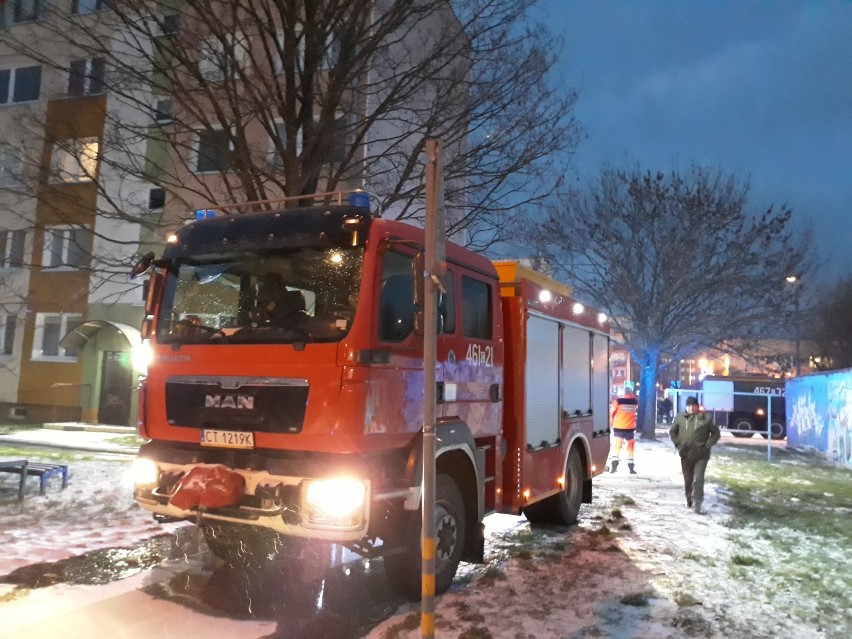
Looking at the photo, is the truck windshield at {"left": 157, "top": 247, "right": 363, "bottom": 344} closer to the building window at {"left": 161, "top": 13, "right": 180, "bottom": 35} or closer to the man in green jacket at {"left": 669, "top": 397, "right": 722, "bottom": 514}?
the building window at {"left": 161, "top": 13, "right": 180, "bottom": 35}

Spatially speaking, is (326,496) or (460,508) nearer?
(326,496)

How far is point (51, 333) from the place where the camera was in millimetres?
21141

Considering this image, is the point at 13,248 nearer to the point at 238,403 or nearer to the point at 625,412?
the point at 625,412

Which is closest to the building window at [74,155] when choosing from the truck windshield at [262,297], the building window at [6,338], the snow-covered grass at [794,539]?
the truck windshield at [262,297]

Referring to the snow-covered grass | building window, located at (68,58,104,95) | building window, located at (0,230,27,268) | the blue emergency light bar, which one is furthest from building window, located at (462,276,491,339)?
building window, located at (0,230,27,268)

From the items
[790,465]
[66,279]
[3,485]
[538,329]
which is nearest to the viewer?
[538,329]

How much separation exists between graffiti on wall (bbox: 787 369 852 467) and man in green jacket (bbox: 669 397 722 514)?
9219mm

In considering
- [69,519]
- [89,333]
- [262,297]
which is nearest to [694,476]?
[262,297]

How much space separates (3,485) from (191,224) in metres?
6.41

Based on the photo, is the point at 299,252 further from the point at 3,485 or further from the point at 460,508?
the point at 3,485

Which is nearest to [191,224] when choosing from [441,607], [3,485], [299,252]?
[299,252]

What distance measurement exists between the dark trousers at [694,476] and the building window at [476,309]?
4.77 meters

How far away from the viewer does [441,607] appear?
17.2 ft

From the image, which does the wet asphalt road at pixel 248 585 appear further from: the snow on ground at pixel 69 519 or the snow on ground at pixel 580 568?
the snow on ground at pixel 69 519
